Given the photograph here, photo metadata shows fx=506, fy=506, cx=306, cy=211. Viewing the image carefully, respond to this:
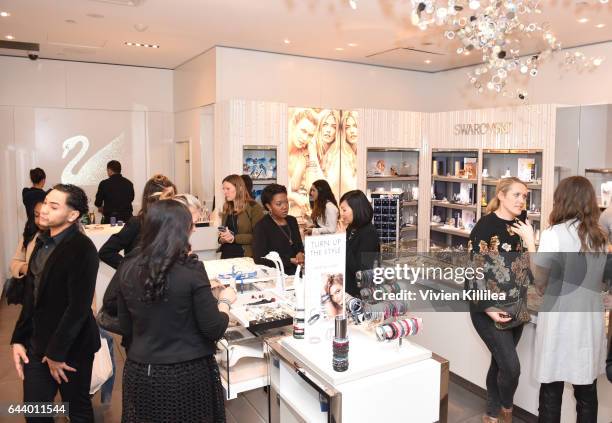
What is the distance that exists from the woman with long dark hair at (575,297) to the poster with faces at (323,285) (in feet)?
3.96

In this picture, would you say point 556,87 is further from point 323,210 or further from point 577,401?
point 577,401

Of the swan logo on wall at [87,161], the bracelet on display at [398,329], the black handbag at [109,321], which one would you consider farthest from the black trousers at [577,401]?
the swan logo on wall at [87,161]

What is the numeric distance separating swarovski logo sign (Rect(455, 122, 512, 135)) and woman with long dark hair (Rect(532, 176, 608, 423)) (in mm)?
3365

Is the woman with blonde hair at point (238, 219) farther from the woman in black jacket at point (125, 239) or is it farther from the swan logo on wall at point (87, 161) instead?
the swan logo on wall at point (87, 161)

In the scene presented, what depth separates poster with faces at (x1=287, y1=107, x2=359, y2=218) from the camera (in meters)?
6.85

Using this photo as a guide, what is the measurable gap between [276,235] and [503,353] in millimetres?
1772

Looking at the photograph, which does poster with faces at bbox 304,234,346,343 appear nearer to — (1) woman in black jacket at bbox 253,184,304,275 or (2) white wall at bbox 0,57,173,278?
(1) woman in black jacket at bbox 253,184,304,275

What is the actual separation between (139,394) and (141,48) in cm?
547

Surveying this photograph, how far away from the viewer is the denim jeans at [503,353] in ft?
9.58

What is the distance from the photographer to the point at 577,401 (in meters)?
2.78

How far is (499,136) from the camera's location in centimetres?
596

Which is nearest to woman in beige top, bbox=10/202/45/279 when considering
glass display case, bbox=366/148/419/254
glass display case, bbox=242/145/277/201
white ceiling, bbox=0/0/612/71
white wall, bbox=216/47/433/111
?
white ceiling, bbox=0/0/612/71

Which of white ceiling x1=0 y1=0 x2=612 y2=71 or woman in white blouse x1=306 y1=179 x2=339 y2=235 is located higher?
white ceiling x1=0 y1=0 x2=612 y2=71

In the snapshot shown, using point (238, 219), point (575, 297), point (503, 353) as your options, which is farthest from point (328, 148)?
point (575, 297)
